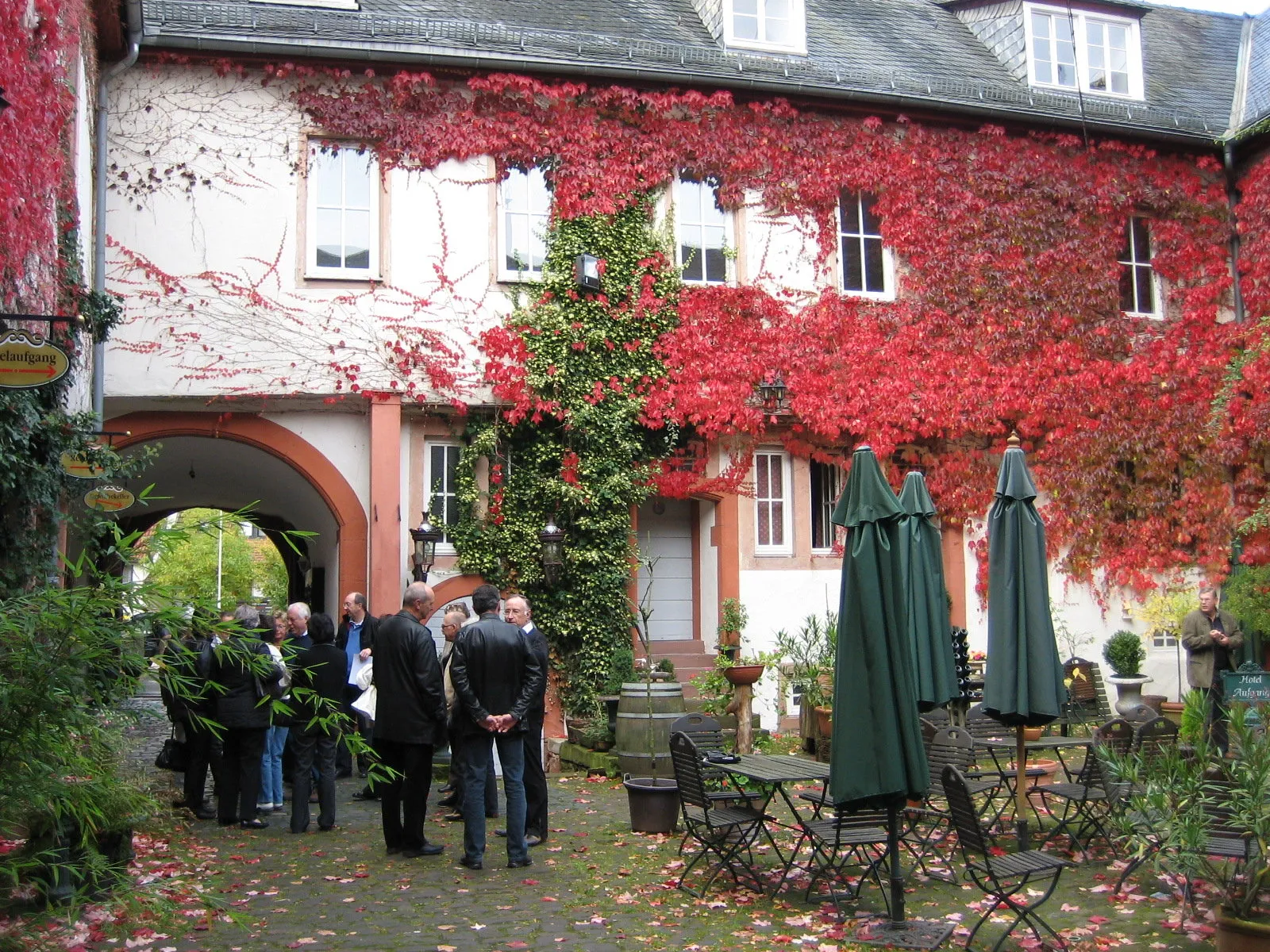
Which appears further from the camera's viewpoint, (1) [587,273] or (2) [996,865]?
(1) [587,273]

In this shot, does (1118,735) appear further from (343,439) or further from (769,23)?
(769,23)

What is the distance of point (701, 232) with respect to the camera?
1503 centimetres

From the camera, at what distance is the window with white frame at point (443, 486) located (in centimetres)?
1411

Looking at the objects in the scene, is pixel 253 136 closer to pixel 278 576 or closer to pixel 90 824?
pixel 90 824

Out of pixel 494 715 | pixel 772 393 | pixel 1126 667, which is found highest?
pixel 772 393

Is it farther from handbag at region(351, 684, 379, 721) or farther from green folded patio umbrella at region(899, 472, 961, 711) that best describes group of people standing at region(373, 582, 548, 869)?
green folded patio umbrella at region(899, 472, 961, 711)

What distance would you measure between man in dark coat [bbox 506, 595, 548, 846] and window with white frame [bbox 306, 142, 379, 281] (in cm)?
638

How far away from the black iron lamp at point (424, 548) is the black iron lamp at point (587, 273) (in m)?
3.04

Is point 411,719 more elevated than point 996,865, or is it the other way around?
point 411,719

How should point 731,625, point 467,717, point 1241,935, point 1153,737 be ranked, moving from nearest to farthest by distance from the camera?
point 1241,935
point 467,717
point 1153,737
point 731,625

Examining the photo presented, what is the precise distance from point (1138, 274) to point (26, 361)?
1373 cm

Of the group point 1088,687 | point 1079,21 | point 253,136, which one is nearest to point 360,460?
point 253,136

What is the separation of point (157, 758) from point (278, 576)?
93.1ft

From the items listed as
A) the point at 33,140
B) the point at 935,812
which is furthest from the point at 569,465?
the point at 935,812
